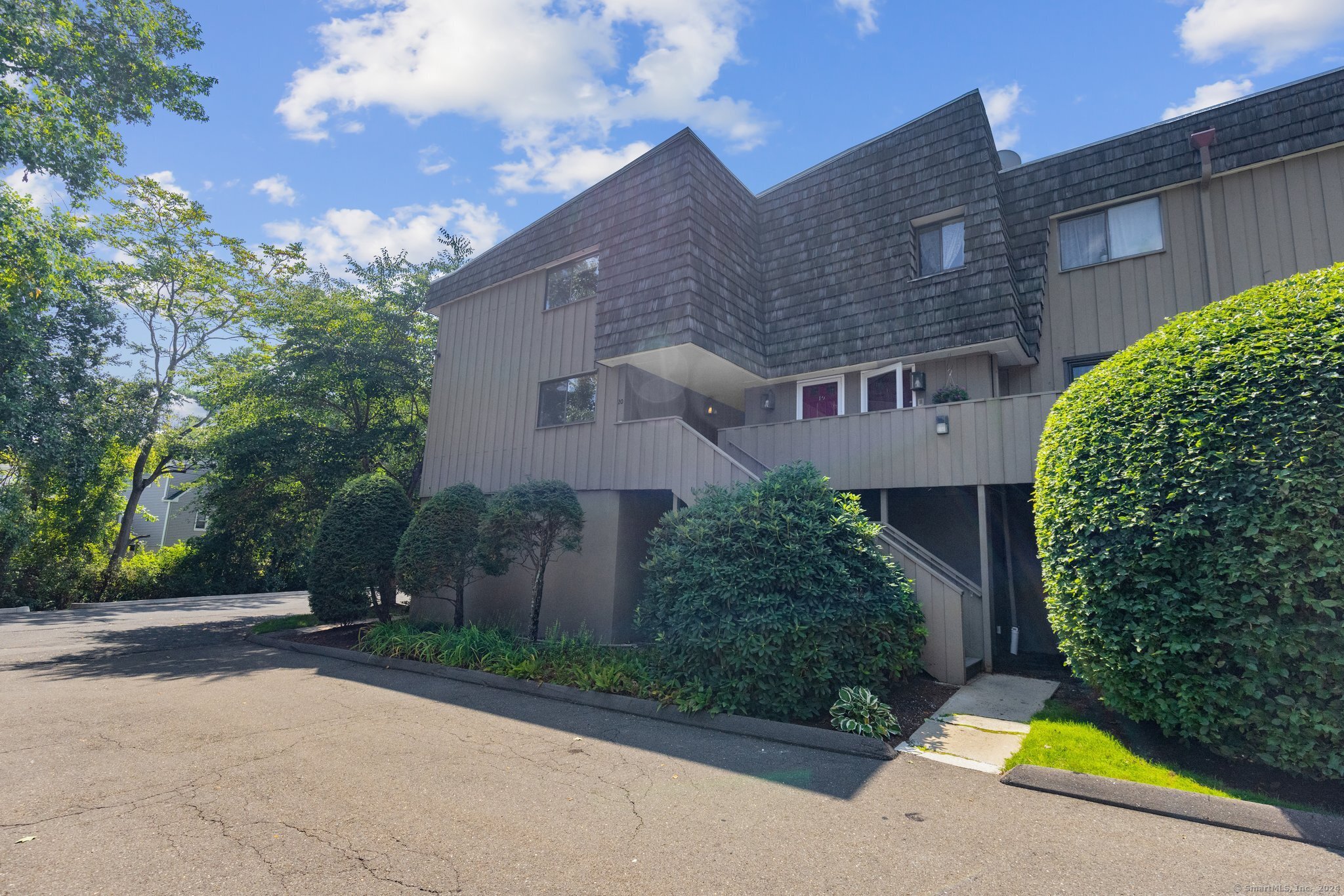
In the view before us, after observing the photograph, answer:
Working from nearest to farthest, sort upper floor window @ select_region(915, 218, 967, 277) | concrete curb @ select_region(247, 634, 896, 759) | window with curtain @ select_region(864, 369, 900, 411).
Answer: concrete curb @ select_region(247, 634, 896, 759) → upper floor window @ select_region(915, 218, 967, 277) → window with curtain @ select_region(864, 369, 900, 411)

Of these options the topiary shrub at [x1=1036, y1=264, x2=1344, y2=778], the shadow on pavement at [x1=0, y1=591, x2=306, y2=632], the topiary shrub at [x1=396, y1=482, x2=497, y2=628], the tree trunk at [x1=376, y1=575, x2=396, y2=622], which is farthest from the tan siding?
the shadow on pavement at [x1=0, y1=591, x2=306, y2=632]

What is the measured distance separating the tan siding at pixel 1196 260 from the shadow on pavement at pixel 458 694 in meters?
7.46

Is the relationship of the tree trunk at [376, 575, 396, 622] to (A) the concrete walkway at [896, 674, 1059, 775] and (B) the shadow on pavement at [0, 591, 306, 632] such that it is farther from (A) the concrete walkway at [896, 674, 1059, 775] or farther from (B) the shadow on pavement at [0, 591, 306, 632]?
(A) the concrete walkway at [896, 674, 1059, 775]

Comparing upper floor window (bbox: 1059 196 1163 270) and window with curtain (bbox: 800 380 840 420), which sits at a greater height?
upper floor window (bbox: 1059 196 1163 270)

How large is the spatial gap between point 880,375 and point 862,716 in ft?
22.8

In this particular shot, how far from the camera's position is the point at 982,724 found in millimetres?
5984

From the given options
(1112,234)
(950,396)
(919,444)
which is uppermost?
(1112,234)

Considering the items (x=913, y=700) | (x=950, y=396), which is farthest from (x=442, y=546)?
(x=950, y=396)

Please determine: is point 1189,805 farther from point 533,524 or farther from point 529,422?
point 529,422

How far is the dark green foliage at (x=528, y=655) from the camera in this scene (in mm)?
7199

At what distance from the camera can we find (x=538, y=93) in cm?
908

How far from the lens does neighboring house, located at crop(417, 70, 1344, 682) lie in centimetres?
903

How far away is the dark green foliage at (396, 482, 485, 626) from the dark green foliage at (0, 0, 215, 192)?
37.7 feet

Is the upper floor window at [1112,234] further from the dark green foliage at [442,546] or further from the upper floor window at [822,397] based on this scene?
the dark green foliage at [442,546]
